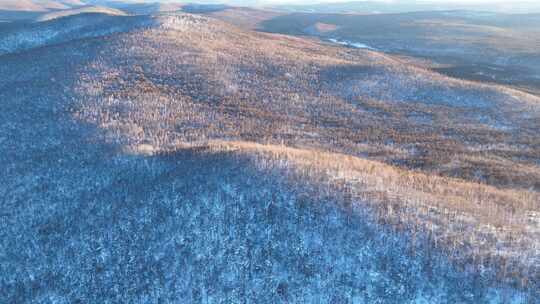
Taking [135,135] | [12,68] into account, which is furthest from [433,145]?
[12,68]

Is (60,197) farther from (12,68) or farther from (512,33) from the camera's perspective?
(512,33)

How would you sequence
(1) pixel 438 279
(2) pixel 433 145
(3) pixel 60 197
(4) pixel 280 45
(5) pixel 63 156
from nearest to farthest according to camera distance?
(1) pixel 438 279, (3) pixel 60 197, (5) pixel 63 156, (2) pixel 433 145, (4) pixel 280 45

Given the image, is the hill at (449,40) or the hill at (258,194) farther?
the hill at (449,40)

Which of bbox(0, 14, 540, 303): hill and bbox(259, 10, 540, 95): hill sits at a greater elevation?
bbox(259, 10, 540, 95): hill

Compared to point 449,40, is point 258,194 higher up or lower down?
lower down

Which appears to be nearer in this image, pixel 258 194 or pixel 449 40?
pixel 258 194

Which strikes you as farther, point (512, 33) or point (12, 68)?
point (512, 33)

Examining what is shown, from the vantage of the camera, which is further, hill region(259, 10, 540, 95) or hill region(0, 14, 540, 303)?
hill region(259, 10, 540, 95)

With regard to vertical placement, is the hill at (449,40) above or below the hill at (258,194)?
above
